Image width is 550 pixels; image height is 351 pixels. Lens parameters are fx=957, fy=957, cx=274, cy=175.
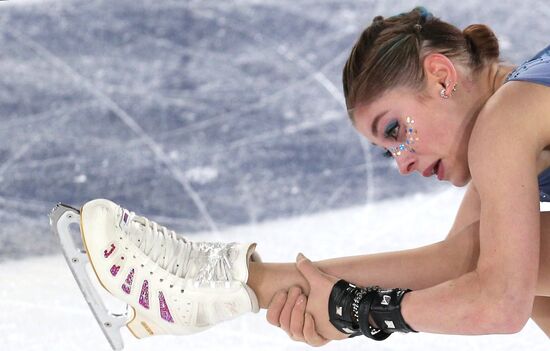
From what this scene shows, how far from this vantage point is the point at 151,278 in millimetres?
2184

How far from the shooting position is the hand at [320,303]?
214 cm

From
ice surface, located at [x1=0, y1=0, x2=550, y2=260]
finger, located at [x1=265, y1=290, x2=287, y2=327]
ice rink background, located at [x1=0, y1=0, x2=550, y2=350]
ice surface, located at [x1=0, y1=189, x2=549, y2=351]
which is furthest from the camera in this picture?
ice surface, located at [x1=0, y1=0, x2=550, y2=260]

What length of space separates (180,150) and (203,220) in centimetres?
35

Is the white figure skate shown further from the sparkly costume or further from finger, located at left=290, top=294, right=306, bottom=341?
the sparkly costume

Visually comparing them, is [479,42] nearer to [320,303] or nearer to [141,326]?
[320,303]

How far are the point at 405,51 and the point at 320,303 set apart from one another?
59 centimetres

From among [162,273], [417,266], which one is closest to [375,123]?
[417,266]

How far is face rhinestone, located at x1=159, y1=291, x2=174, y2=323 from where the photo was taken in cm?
219

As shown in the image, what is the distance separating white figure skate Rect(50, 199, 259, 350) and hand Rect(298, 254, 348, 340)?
140 millimetres

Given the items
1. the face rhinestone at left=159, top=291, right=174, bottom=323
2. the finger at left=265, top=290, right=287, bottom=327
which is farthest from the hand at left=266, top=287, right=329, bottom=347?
the face rhinestone at left=159, top=291, right=174, bottom=323

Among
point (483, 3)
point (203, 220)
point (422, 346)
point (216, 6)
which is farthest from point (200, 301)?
point (483, 3)

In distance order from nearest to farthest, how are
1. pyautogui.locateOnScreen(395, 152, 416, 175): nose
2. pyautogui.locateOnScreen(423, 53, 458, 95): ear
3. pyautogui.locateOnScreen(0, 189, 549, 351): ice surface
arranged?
pyautogui.locateOnScreen(423, 53, 458, 95): ear
pyautogui.locateOnScreen(395, 152, 416, 175): nose
pyautogui.locateOnScreen(0, 189, 549, 351): ice surface

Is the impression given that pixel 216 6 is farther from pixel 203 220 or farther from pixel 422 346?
pixel 422 346

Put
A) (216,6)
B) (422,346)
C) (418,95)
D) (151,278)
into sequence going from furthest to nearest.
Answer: (216,6) → (422,346) → (151,278) → (418,95)
